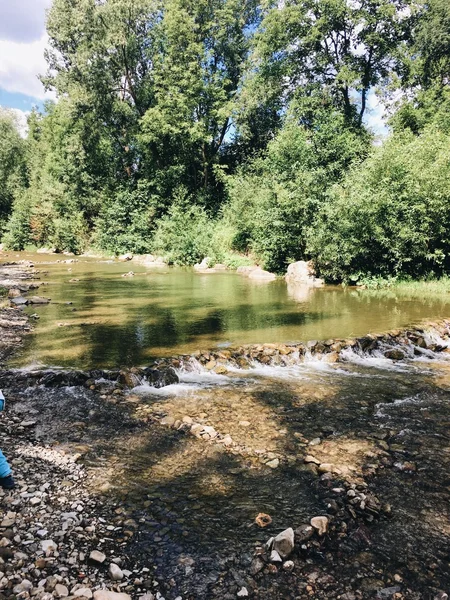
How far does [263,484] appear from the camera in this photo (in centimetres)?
477

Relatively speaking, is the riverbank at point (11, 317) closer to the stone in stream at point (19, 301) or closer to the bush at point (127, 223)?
the stone in stream at point (19, 301)

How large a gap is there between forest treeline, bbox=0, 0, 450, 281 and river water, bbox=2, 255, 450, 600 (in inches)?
467

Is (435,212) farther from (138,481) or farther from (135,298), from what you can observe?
(138,481)

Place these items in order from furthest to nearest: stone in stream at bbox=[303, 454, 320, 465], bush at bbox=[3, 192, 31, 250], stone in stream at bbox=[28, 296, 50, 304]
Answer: bush at bbox=[3, 192, 31, 250] < stone in stream at bbox=[28, 296, 50, 304] < stone in stream at bbox=[303, 454, 320, 465]

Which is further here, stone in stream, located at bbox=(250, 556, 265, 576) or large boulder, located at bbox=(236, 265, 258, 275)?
large boulder, located at bbox=(236, 265, 258, 275)

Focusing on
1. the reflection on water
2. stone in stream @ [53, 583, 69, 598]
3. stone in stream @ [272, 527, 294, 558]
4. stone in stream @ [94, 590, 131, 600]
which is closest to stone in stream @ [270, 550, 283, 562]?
stone in stream @ [272, 527, 294, 558]

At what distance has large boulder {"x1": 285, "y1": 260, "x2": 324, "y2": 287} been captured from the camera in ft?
72.3

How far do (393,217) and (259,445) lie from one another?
15396 millimetres

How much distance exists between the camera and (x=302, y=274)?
75.0 ft

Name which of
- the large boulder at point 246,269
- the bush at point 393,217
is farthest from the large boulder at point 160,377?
the large boulder at point 246,269

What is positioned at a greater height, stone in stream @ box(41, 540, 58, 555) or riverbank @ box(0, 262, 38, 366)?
riverbank @ box(0, 262, 38, 366)

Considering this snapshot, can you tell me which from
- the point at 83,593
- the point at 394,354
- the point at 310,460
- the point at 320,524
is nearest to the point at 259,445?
the point at 310,460

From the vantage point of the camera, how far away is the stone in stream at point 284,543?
3568 millimetres

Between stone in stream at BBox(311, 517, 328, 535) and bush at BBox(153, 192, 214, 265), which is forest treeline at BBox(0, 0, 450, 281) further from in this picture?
stone in stream at BBox(311, 517, 328, 535)
